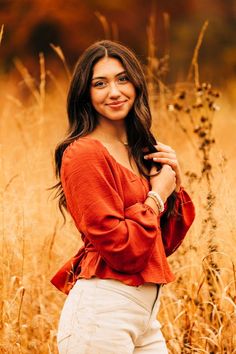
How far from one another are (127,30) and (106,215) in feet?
26.7

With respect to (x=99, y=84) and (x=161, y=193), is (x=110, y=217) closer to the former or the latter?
(x=161, y=193)

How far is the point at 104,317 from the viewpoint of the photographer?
2213 mm

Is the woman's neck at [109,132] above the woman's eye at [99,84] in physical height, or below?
below

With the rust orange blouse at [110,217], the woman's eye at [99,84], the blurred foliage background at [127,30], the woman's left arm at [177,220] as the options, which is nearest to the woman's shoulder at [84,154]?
the rust orange blouse at [110,217]

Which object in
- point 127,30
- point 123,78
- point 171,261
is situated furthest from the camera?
point 127,30

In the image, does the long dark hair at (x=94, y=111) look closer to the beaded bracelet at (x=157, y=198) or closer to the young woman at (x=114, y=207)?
the young woman at (x=114, y=207)

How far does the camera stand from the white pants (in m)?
2.21

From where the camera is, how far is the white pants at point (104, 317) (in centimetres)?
221

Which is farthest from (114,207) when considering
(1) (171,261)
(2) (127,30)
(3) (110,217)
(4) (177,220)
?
(2) (127,30)

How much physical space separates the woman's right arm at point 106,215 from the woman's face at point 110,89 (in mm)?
195

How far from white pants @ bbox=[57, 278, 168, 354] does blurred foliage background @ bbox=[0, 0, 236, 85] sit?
285 inches

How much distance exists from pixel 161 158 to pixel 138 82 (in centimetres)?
25

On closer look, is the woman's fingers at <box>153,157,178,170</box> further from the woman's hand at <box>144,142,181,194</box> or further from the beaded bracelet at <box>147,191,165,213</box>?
the beaded bracelet at <box>147,191,165,213</box>

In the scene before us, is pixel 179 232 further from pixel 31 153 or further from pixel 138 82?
pixel 31 153
